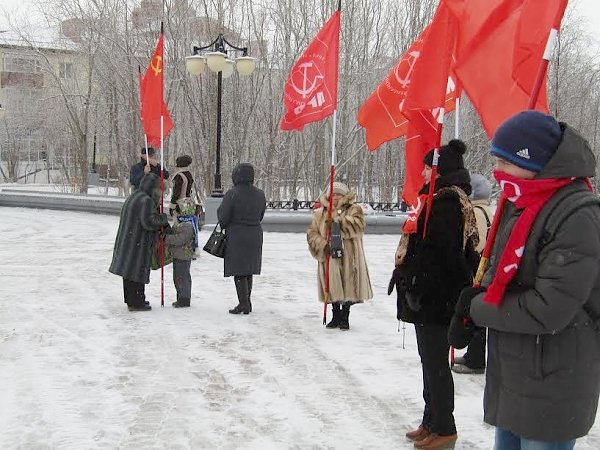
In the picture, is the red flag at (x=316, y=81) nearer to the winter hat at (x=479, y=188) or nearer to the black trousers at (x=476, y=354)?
the winter hat at (x=479, y=188)

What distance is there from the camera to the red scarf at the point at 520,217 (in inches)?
102

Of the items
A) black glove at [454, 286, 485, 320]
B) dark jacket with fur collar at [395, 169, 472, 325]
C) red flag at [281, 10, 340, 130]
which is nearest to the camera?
black glove at [454, 286, 485, 320]

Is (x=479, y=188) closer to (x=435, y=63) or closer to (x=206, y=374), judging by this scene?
(x=435, y=63)

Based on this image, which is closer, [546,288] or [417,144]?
[546,288]

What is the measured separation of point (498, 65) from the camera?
4.38 metres

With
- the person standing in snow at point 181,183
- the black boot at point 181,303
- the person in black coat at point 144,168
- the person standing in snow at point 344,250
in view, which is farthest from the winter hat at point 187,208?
the person standing in snow at point 344,250

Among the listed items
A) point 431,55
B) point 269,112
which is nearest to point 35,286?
point 431,55

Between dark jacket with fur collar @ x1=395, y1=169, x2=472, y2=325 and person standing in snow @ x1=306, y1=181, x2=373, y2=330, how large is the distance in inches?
119

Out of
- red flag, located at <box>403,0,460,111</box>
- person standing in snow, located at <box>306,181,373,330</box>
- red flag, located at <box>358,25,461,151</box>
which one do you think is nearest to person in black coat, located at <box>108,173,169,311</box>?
person standing in snow, located at <box>306,181,373,330</box>

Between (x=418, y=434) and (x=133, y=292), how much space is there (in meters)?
4.58

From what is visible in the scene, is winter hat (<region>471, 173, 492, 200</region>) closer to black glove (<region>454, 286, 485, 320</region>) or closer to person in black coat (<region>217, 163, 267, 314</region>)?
person in black coat (<region>217, 163, 267, 314</region>)

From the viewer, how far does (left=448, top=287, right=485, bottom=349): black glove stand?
285cm

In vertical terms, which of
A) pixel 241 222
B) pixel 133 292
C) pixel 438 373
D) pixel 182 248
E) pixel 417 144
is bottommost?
pixel 133 292

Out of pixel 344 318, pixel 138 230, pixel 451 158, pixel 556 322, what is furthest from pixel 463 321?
pixel 138 230
